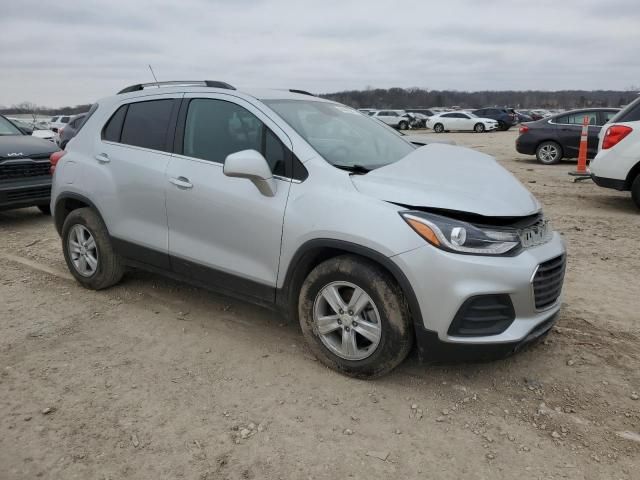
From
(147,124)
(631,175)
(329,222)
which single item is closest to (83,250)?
(147,124)

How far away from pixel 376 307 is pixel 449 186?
2.71 feet

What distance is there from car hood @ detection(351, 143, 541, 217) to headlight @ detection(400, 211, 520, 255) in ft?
0.29

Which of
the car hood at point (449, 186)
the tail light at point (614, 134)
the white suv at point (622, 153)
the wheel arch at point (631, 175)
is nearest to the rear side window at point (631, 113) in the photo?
the white suv at point (622, 153)

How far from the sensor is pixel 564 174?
11906 mm

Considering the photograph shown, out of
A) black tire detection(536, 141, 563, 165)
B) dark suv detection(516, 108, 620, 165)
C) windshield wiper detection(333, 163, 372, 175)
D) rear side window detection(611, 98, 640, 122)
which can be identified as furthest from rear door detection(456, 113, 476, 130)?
windshield wiper detection(333, 163, 372, 175)

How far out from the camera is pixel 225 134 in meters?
3.78

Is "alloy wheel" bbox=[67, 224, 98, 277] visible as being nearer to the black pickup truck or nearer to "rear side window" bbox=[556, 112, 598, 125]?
the black pickup truck

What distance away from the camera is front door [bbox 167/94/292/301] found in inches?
136

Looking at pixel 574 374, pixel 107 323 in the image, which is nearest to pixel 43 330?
pixel 107 323

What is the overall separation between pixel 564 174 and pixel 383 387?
1032 centimetres

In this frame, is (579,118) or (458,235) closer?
(458,235)

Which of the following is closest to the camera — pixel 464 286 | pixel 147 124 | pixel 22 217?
pixel 464 286

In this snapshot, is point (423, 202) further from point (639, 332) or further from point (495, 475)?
point (639, 332)

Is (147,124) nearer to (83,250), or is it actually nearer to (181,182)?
(181,182)
